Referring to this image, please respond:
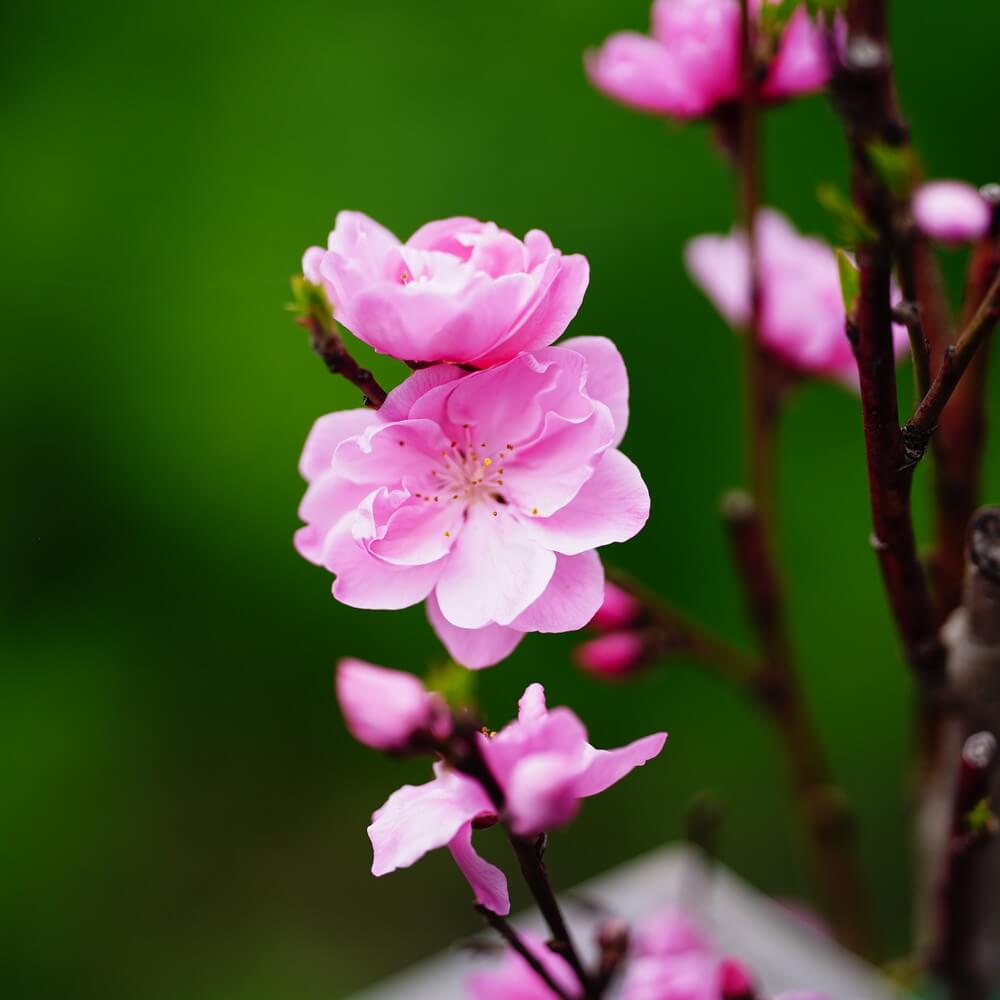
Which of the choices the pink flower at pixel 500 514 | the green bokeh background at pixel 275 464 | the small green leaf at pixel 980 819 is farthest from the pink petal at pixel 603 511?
the green bokeh background at pixel 275 464

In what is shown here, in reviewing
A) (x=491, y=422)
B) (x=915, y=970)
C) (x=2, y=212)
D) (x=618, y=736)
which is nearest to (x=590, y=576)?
(x=491, y=422)

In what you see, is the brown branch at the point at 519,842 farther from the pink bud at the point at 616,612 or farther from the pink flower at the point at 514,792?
the pink bud at the point at 616,612

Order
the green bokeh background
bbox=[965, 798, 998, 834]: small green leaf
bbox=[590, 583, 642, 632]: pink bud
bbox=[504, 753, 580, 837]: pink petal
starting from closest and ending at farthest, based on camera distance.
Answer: bbox=[504, 753, 580, 837]: pink petal, bbox=[965, 798, 998, 834]: small green leaf, bbox=[590, 583, 642, 632]: pink bud, the green bokeh background

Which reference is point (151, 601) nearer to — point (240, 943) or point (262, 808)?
point (262, 808)

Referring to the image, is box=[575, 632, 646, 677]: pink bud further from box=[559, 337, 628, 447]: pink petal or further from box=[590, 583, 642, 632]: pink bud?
box=[559, 337, 628, 447]: pink petal

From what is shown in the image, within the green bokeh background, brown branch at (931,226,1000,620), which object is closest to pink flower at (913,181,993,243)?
Answer: brown branch at (931,226,1000,620)

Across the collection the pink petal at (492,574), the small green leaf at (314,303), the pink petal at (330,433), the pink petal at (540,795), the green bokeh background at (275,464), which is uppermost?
the small green leaf at (314,303)
